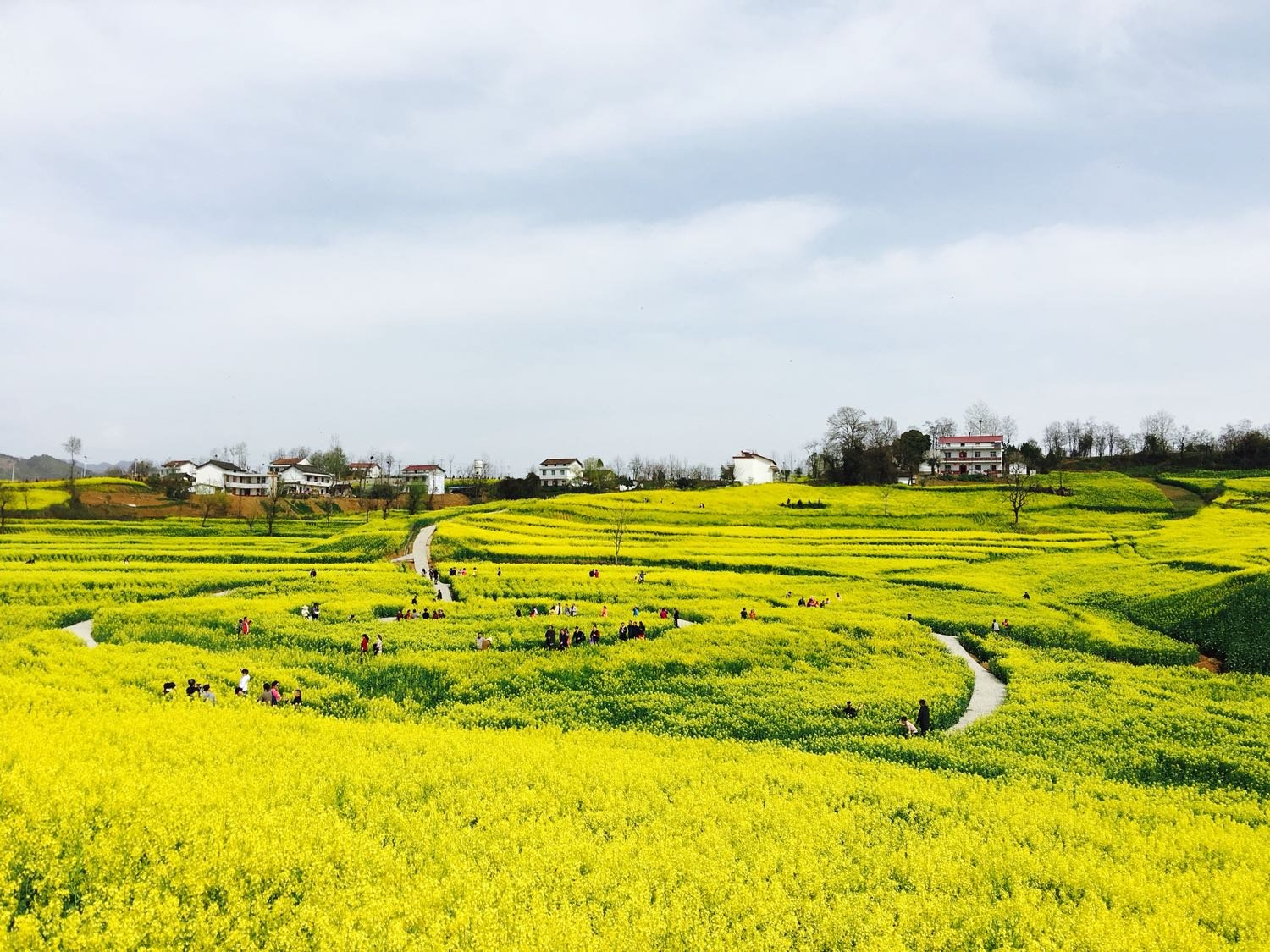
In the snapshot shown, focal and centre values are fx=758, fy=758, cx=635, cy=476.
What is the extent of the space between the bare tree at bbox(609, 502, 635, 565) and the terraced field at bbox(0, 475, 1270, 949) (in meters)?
20.0

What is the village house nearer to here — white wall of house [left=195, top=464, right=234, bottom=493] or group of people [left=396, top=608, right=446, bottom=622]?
white wall of house [left=195, top=464, right=234, bottom=493]

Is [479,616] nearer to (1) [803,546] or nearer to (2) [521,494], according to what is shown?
(1) [803,546]

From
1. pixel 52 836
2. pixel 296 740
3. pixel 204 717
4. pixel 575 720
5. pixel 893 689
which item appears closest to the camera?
pixel 52 836

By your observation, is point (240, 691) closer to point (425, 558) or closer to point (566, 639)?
point (566, 639)

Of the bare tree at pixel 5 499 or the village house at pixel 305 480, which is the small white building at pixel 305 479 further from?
the bare tree at pixel 5 499

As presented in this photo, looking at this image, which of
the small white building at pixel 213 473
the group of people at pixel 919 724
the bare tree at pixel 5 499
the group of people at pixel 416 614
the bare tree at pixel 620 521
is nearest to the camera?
the group of people at pixel 919 724

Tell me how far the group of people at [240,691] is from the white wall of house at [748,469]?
14785 cm

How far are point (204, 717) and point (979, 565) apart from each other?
56.5 m

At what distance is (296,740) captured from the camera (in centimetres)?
1947

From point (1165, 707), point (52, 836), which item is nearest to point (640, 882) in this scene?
point (52, 836)

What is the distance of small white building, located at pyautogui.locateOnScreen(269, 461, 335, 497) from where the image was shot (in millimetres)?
153550

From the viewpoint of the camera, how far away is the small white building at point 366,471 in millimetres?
175900

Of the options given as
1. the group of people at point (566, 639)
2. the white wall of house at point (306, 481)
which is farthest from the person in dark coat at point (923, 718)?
the white wall of house at point (306, 481)

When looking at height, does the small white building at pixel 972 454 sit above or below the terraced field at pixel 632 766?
above
